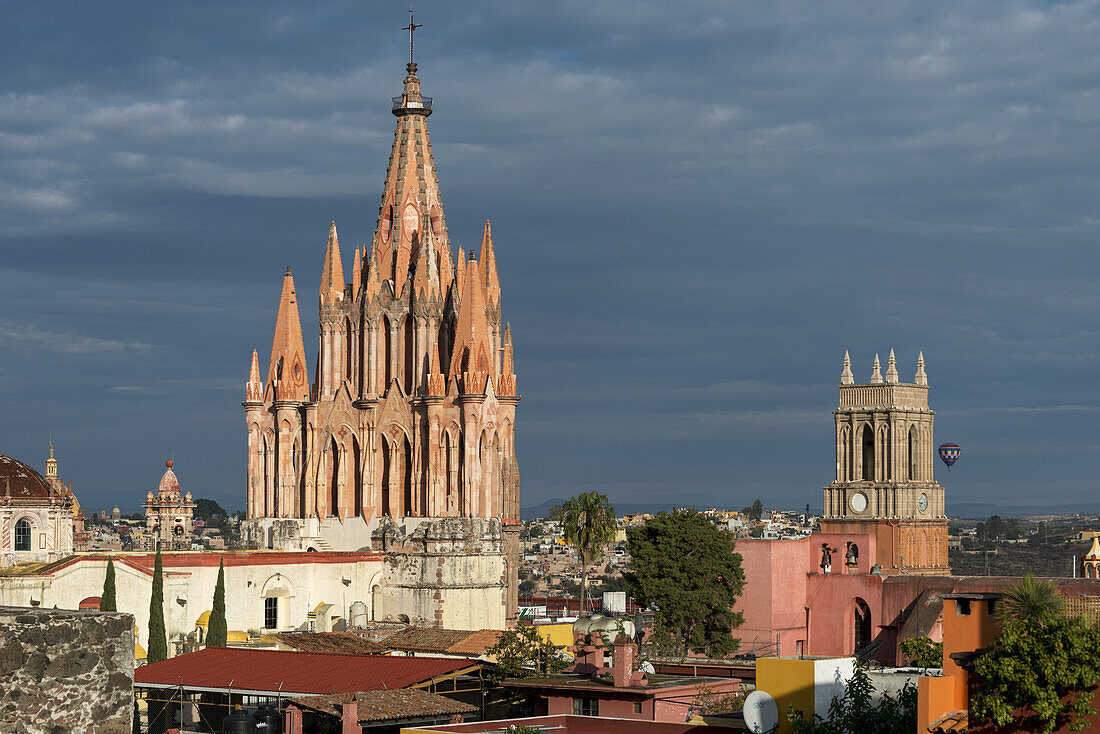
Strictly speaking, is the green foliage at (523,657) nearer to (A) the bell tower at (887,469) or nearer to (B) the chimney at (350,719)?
(B) the chimney at (350,719)

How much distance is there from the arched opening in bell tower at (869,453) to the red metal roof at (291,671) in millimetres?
83616

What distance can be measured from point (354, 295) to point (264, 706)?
45.6 metres

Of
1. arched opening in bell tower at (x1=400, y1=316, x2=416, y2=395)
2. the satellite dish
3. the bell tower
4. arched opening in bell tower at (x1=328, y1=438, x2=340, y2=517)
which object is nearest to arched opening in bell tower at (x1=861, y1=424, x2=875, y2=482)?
the bell tower

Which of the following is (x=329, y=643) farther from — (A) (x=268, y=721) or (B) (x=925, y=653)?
(B) (x=925, y=653)

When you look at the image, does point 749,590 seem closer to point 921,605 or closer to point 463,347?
point 921,605

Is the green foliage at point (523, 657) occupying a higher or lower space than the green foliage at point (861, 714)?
lower

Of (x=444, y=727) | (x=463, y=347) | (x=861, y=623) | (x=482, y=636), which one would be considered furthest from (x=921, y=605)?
(x=444, y=727)

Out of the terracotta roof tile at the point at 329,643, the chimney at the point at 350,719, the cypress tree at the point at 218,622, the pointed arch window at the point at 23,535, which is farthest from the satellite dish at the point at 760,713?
the pointed arch window at the point at 23,535

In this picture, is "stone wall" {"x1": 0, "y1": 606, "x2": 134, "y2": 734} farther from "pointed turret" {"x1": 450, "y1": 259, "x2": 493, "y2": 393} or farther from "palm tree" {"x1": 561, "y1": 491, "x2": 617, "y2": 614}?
"palm tree" {"x1": 561, "y1": 491, "x2": 617, "y2": 614}

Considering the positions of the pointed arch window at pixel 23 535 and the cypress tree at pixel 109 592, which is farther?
the pointed arch window at pixel 23 535

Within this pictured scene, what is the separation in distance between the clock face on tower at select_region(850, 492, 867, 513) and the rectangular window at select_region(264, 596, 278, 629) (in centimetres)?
6502

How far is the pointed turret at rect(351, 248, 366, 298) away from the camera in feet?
289

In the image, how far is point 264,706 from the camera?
44719 millimetres

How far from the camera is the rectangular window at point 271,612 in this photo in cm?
7569
